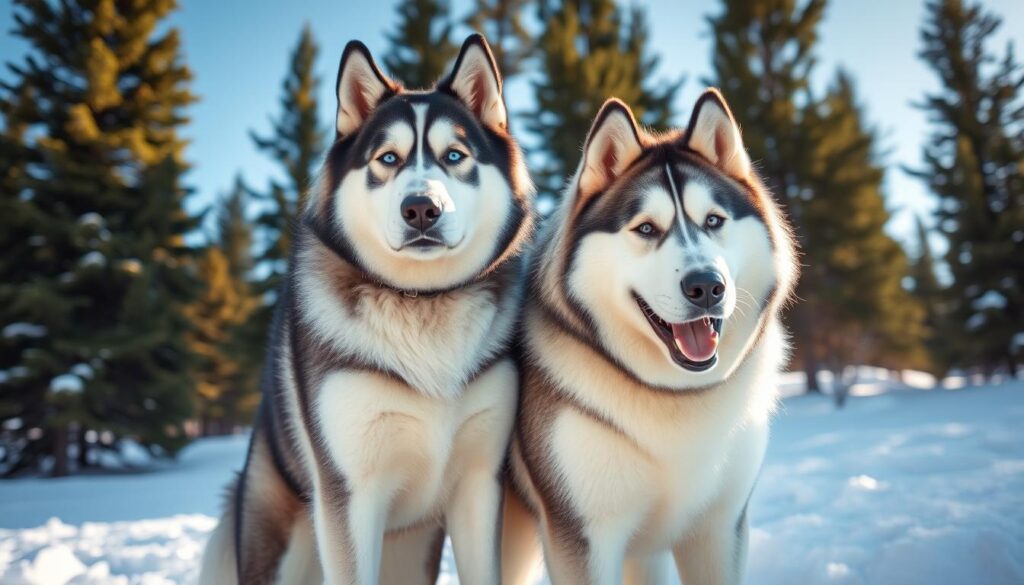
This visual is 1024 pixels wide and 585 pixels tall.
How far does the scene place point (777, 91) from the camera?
48.9ft

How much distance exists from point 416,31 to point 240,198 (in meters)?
17.6

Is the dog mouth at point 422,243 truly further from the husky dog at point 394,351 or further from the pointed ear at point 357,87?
the pointed ear at point 357,87

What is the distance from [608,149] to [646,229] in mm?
415

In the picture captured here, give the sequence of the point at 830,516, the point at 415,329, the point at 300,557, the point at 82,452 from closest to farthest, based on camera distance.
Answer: the point at 415,329 < the point at 300,557 < the point at 830,516 < the point at 82,452

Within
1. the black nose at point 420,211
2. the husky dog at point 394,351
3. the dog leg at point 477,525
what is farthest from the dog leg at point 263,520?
the black nose at point 420,211

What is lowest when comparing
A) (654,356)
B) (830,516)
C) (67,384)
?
(830,516)

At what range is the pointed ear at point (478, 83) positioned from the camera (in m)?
2.43

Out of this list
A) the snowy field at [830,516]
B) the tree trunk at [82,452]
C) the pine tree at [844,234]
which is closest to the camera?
the snowy field at [830,516]

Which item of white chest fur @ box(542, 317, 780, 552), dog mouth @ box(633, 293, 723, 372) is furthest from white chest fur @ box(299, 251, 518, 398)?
dog mouth @ box(633, 293, 723, 372)

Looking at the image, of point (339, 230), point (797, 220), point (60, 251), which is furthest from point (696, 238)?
point (797, 220)

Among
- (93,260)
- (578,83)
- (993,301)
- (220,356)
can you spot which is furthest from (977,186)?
(220,356)

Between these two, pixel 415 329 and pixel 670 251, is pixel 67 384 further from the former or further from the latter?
pixel 670 251

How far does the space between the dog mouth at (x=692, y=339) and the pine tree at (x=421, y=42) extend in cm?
1475

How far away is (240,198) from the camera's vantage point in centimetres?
2883
